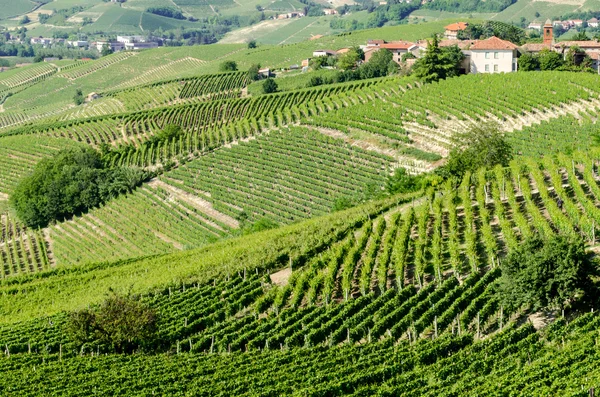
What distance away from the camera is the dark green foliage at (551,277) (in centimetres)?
2850

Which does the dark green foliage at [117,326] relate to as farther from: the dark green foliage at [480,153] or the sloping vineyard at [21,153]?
the sloping vineyard at [21,153]

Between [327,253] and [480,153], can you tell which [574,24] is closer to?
[480,153]

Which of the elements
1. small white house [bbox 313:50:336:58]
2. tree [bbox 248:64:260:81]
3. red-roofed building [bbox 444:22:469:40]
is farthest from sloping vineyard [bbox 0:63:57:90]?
red-roofed building [bbox 444:22:469:40]

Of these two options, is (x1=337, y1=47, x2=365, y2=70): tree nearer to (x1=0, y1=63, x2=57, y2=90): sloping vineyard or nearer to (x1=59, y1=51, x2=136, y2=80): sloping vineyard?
(x1=59, y1=51, x2=136, y2=80): sloping vineyard

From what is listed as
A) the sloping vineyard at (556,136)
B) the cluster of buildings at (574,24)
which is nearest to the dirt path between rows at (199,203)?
the sloping vineyard at (556,136)

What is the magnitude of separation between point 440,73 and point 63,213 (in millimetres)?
36635

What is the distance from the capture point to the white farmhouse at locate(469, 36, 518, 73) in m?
80.9

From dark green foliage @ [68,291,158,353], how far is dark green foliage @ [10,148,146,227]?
120 feet

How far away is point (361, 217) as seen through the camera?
44.4 metres

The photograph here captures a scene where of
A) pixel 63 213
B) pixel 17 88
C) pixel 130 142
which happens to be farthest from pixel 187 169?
pixel 17 88

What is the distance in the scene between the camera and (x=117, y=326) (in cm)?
3244

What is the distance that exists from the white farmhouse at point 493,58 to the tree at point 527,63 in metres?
1.40

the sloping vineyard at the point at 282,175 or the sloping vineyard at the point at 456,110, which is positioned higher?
the sloping vineyard at the point at 456,110

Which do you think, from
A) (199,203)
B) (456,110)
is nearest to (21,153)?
(199,203)
